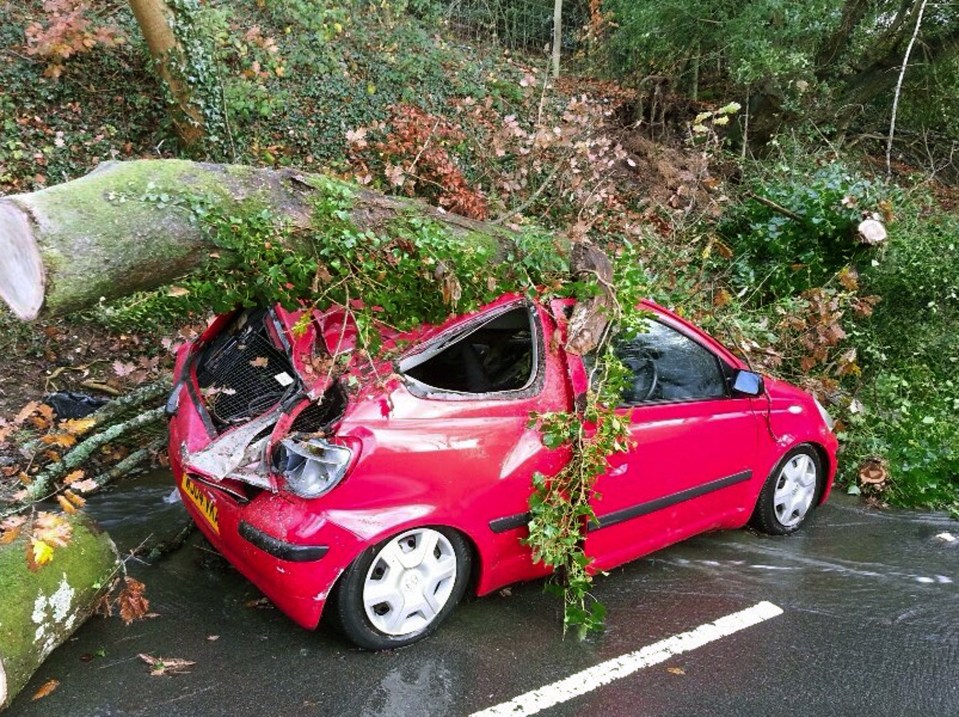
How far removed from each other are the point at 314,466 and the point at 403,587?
0.64m

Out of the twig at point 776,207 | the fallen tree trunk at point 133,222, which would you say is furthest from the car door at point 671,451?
the twig at point 776,207

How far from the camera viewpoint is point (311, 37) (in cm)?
1015

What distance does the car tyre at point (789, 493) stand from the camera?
4.69 meters

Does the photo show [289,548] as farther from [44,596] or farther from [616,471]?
[616,471]

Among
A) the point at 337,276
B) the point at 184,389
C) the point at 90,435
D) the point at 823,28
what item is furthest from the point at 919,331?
the point at 90,435

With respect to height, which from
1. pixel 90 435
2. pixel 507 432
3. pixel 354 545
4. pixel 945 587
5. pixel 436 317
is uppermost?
pixel 436 317

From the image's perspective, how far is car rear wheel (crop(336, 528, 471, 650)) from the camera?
10.1 ft

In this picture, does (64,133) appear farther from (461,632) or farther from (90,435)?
(461,632)

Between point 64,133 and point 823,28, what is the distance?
27.9 ft

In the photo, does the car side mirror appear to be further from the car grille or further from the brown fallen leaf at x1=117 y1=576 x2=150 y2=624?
the brown fallen leaf at x1=117 y1=576 x2=150 y2=624

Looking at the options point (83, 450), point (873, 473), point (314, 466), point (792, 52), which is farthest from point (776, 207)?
point (83, 450)

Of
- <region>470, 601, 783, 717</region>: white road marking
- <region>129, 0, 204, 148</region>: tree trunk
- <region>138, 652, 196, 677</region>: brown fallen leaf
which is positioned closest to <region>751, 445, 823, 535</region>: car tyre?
<region>470, 601, 783, 717</region>: white road marking

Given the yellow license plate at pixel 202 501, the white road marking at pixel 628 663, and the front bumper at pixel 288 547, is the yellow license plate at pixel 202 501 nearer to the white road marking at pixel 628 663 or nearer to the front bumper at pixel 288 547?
the front bumper at pixel 288 547

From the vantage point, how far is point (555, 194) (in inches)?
313
